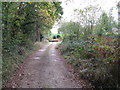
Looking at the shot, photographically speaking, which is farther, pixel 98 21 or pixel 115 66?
pixel 98 21

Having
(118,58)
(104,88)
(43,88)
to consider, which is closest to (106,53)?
(118,58)

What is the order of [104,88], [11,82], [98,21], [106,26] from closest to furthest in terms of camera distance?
[104,88], [11,82], [106,26], [98,21]

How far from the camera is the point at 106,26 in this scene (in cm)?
910

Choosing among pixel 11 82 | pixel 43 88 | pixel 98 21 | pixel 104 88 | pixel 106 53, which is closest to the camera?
pixel 104 88

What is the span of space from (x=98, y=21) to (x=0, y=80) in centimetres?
874

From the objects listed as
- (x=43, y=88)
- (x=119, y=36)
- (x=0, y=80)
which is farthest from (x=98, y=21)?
(x=0, y=80)

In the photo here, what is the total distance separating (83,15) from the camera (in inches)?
409

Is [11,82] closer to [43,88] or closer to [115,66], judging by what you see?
[43,88]

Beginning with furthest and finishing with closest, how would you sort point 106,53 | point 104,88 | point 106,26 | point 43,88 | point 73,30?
point 73,30, point 106,26, point 106,53, point 43,88, point 104,88

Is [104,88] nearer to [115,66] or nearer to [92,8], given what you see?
[115,66]

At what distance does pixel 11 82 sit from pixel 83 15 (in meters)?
8.51

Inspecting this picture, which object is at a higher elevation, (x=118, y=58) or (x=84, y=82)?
(x=118, y=58)

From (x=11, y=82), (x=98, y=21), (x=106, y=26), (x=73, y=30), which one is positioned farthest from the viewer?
(x=73, y=30)

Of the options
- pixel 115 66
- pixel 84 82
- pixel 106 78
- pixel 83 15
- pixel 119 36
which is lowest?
pixel 84 82
